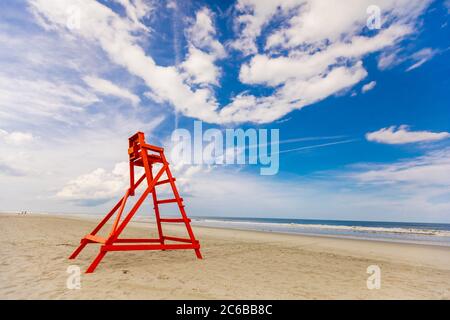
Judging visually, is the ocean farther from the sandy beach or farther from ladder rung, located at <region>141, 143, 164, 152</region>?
ladder rung, located at <region>141, 143, 164, 152</region>

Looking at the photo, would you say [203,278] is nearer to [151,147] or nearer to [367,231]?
[151,147]

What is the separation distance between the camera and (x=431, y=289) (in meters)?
5.96

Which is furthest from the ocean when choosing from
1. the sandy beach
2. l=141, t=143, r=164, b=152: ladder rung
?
l=141, t=143, r=164, b=152: ladder rung

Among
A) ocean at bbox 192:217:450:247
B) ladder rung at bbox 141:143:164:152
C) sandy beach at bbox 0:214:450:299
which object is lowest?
ocean at bbox 192:217:450:247

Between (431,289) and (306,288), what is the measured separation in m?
3.34

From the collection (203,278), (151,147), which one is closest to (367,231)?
(203,278)

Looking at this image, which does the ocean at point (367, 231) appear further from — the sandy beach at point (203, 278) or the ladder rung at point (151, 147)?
the ladder rung at point (151, 147)

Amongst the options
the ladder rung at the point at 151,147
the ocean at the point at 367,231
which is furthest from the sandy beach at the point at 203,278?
the ocean at the point at 367,231

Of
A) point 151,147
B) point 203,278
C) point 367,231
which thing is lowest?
point 367,231

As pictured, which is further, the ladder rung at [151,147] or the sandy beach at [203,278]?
the ladder rung at [151,147]

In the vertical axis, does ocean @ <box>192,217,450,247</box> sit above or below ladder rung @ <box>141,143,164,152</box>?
below

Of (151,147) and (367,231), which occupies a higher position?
(151,147)

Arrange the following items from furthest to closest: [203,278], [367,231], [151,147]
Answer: [367,231]
[151,147]
[203,278]
